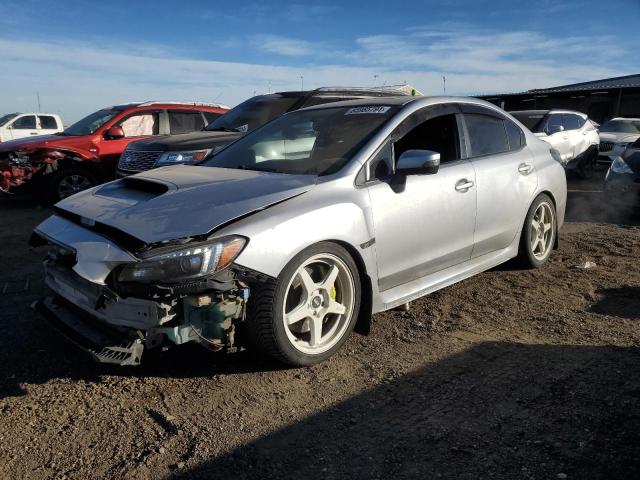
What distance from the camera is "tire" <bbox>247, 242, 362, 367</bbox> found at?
10.2ft

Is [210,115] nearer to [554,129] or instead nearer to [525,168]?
[554,129]

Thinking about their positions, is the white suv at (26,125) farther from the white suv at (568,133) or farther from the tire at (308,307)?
the tire at (308,307)

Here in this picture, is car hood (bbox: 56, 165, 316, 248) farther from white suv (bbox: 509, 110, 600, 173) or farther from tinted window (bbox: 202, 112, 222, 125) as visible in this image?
white suv (bbox: 509, 110, 600, 173)

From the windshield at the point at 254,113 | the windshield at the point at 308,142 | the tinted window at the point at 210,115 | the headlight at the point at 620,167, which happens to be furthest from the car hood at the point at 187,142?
the headlight at the point at 620,167

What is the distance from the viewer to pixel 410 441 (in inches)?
104

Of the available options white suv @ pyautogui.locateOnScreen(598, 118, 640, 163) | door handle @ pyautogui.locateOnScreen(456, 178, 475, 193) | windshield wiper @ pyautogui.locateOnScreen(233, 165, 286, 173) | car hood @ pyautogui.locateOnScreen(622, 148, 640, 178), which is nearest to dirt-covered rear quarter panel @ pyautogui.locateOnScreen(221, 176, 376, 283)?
windshield wiper @ pyautogui.locateOnScreen(233, 165, 286, 173)

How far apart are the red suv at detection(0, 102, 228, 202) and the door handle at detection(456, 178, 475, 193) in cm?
724

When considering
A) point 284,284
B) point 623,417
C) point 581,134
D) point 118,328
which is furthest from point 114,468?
point 581,134

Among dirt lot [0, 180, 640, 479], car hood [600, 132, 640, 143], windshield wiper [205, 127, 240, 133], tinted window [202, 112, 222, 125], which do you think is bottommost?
dirt lot [0, 180, 640, 479]

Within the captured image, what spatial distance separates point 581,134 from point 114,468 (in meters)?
11.8

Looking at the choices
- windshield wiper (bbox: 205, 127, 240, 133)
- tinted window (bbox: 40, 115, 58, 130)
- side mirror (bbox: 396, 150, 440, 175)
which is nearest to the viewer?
side mirror (bbox: 396, 150, 440, 175)

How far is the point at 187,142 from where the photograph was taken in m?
7.90

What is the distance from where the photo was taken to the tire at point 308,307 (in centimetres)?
311

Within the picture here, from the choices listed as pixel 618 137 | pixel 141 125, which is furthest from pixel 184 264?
pixel 618 137
